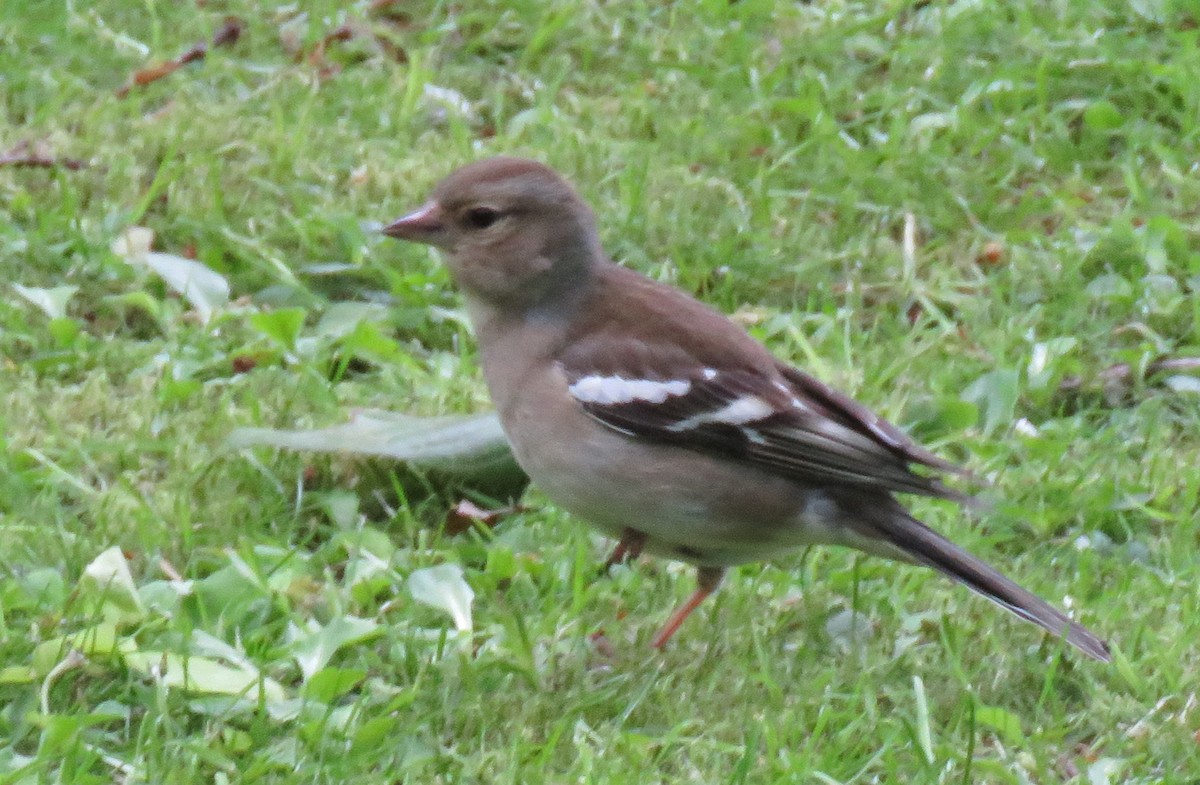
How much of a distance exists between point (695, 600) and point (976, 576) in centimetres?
69

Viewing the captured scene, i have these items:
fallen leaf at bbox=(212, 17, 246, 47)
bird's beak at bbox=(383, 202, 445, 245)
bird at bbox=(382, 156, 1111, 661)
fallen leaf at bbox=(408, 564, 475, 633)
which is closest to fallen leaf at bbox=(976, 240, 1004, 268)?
bird at bbox=(382, 156, 1111, 661)

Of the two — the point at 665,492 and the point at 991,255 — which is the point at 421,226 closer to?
the point at 665,492

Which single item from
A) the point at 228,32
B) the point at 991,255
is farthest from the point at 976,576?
the point at 228,32

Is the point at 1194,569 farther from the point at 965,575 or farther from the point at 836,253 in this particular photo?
the point at 836,253

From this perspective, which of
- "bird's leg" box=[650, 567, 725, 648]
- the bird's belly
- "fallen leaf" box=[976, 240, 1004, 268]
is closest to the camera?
the bird's belly

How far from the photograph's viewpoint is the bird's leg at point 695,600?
14.1 feet

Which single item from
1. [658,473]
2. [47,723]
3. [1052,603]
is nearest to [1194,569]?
[1052,603]

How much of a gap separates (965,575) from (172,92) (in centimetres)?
412

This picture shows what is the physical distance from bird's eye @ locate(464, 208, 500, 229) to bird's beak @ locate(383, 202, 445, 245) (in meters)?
0.07

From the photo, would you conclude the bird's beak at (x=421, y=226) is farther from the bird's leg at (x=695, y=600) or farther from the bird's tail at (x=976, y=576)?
the bird's tail at (x=976, y=576)

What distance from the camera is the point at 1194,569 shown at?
4586 mm

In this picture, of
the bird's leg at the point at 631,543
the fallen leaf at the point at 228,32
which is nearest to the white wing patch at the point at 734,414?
the bird's leg at the point at 631,543

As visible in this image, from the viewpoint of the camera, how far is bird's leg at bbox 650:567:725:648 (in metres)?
4.30

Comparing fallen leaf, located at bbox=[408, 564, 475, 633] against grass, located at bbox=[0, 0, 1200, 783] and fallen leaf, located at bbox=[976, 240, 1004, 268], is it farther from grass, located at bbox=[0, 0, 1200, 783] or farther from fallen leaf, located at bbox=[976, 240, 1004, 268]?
fallen leaf, located at bbox=[976, 240, 1004, 268]
